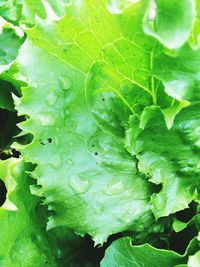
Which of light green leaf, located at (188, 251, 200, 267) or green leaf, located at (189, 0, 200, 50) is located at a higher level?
green leaf, located at (189, 0, 200, 50)

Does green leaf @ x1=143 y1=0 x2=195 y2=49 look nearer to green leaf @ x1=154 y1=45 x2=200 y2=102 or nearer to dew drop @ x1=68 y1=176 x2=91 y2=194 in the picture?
green leaf @ x1=154 y1=45 x2=200 y2=102

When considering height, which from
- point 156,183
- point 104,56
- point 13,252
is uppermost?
point 104,56

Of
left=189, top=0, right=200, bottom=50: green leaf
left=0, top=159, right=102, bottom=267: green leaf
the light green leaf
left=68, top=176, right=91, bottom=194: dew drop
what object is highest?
left=189, top=0, right=200, bottom=50: green leaf

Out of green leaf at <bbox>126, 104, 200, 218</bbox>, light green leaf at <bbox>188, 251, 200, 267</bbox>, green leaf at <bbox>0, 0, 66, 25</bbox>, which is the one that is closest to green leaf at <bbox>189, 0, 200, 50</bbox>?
green leaf at <bbox>126, 104, 200, 218</bbox>

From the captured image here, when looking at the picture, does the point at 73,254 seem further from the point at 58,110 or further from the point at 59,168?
the point at 58,110

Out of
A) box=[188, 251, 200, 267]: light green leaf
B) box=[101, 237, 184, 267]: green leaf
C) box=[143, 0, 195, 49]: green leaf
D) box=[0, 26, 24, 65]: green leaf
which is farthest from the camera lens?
box=[0, 26, 24, 65]: green leaf

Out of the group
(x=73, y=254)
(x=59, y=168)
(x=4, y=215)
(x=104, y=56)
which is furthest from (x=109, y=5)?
(x=73, y=254)

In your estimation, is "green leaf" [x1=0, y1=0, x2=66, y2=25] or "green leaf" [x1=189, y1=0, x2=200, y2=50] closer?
"green leaf" [x1=189, y1=0, x2=200, y2=50]
